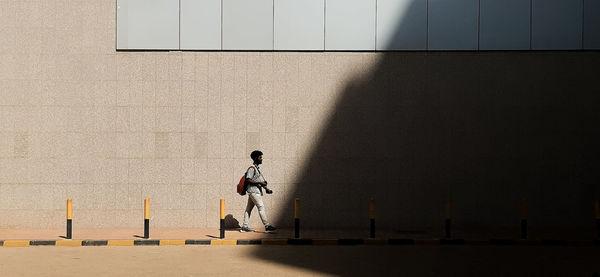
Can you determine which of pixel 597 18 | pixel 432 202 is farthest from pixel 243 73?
pixel 597 18

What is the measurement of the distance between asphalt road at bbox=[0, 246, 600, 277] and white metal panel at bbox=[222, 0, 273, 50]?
6520 mm

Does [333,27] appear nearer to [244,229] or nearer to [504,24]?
[504,24]

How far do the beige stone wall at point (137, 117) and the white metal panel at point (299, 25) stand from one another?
0.31 metres

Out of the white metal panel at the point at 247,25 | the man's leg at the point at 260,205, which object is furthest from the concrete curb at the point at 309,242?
the white metal panel at the point at 247,25

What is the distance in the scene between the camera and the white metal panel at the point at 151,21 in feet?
69.1

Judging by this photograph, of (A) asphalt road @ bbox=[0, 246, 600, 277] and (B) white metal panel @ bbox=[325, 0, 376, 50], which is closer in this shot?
(A) asphalt road @ bbox=[0, 246, 600, 277]

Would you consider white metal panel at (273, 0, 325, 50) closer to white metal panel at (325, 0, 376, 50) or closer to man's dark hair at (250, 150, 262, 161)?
white metal panel at (325, 0, 376, 50)

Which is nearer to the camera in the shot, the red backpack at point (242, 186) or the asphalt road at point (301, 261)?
the asphalt road at point (301, 261)

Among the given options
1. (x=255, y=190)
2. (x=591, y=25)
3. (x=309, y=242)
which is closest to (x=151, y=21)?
(x=255, y=190)

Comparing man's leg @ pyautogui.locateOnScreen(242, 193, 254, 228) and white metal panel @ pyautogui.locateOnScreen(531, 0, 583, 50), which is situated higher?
white metal panel @ pyautogui.locateOnScreen(531, 0, 583, 50)

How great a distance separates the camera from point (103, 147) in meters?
21.0

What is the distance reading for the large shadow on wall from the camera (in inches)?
827

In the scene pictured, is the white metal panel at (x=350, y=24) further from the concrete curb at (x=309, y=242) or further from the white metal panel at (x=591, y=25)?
the concrete curb at (x=309, y=242)

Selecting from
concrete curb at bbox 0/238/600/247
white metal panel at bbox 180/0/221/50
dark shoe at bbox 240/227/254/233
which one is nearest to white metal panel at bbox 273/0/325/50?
white metal panel at bbox 180/0/221/50
